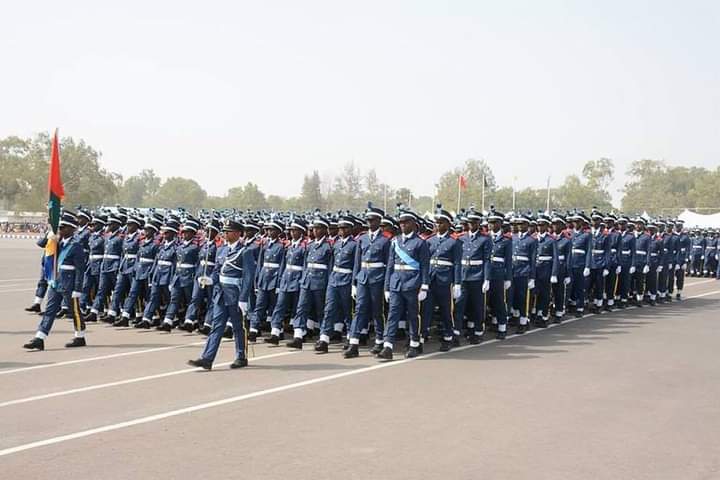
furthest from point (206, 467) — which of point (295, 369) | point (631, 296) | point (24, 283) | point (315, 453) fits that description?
point (24, 283)

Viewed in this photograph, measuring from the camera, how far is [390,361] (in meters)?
9.99

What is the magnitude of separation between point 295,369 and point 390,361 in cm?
137

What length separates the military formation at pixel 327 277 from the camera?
405 inches

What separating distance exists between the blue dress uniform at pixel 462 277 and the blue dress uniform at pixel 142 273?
4889mm

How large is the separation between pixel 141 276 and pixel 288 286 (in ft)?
10.1

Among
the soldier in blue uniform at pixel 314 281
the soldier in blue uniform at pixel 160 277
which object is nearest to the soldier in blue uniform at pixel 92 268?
the soldier in blue uniform at pixel 160 277

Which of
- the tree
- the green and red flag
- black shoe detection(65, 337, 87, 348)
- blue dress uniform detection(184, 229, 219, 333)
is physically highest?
the tree

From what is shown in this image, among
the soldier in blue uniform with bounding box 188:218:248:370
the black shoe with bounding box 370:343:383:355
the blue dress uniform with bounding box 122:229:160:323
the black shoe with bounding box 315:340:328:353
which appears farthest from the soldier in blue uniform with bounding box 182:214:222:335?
the black shoe with bounding box 370:343:383:355

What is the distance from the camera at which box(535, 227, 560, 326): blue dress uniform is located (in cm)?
1414

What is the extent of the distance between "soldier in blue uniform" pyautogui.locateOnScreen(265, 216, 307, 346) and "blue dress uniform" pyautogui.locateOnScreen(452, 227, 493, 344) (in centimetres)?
195

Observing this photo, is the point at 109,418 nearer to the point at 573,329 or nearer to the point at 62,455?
the point at 62,455

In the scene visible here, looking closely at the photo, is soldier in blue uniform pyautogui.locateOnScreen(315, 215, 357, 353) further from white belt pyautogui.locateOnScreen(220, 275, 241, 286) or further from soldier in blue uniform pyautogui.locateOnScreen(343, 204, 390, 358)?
white belt pyautogui.locateOnScreen(220, 275, 241, 286)

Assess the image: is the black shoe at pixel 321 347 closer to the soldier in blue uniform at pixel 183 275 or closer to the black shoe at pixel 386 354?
the black shoe at pixel 386 354

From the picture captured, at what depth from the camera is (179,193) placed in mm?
135250
